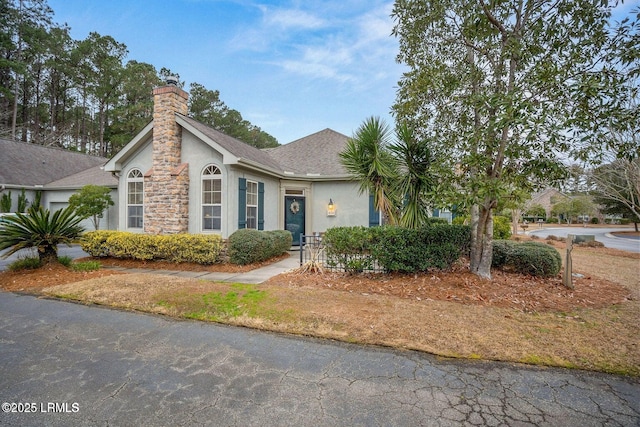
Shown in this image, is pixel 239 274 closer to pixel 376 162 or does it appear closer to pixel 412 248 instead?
pixel 412 248

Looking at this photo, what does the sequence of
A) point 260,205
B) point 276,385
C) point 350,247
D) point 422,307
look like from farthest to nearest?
1. point 260,205
2. point 350,247
3. point 422,307
4. point 276,385

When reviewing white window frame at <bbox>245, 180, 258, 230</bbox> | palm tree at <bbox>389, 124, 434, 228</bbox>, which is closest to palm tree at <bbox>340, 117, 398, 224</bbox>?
palm tree at <bbox>389, 124, 434, 228</bbox>

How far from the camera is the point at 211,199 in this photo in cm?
921

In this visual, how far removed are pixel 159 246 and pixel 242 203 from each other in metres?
2.61

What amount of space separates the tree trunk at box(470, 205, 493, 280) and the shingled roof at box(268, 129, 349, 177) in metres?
6.02

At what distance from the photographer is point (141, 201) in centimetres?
1006

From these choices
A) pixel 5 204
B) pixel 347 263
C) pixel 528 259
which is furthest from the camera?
pixel 5 204

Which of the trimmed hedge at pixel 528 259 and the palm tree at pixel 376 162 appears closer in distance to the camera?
the trimmed hedge at pixel 528 259

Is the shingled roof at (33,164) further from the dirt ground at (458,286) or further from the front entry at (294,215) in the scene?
the front entry at (294,215)

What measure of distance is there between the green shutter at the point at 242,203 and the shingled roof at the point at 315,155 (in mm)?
3172

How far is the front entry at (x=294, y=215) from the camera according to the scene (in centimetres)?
1215

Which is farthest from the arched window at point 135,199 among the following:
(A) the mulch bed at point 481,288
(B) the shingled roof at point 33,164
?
(B) the shingled roof at point 33,164

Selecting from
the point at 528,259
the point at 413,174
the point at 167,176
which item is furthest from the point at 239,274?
the point at 528,259

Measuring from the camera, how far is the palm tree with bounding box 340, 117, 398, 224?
707 cm
